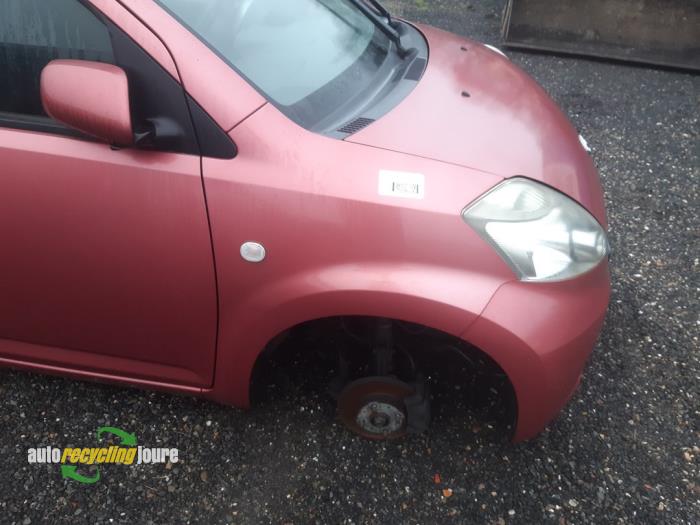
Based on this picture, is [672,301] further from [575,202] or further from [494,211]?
[494,211]

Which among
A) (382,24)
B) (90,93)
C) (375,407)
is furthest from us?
(382,24)

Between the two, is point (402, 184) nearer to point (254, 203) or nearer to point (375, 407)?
point (254, 203)

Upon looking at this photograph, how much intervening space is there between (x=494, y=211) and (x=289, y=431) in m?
1.13

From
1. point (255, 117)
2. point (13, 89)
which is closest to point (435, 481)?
point (255, 117)

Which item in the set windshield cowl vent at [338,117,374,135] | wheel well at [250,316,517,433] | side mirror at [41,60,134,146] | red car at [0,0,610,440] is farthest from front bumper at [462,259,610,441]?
side mirror at [41,60,134,146]

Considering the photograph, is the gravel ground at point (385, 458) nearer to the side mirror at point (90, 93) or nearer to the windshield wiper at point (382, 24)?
the side mirror at point (90, 93)

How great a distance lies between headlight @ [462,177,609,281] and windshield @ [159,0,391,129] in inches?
22.0

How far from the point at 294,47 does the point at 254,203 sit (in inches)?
24.5

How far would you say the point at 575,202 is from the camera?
1617 millimetres

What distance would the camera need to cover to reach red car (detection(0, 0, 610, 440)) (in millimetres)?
1438

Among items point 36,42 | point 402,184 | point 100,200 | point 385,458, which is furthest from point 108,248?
point 385,458

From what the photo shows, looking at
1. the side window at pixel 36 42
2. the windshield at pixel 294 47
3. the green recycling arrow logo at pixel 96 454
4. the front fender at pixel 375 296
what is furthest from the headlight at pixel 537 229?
the green recycling arrow logo at pixel 96 454

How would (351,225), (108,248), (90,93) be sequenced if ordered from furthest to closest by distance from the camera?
1. (108,248)
2. (351,225)
3. (90,93)

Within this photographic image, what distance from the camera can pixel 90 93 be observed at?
52.6 inches
